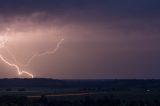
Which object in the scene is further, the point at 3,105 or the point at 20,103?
the point at 20,103

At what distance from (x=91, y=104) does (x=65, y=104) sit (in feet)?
13.0

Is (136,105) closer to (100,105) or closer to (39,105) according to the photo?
(100,105)

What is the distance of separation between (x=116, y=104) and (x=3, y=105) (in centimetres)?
1707

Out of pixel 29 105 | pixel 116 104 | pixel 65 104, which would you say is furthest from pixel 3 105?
pixel 116 104

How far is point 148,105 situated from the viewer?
306 ft

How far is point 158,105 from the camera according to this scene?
9262cm

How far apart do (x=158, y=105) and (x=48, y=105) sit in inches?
643

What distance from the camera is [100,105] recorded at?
94875 millimetres

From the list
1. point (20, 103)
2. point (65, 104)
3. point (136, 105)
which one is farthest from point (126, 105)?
point (20, 103)

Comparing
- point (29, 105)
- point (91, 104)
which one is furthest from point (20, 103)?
point (91, 104)

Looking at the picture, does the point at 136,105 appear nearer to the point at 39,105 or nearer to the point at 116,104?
the point at 116,104

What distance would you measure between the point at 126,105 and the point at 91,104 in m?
5.63

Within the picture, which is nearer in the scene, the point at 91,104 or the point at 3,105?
the point at 3,105

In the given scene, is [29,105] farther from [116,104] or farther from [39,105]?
[116,104]
